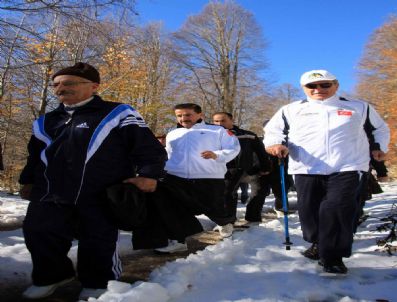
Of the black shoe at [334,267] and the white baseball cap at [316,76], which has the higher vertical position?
the white baseball cap at [316,76]

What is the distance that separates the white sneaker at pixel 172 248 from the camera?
Answer: 448cm

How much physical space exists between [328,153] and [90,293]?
236 cm

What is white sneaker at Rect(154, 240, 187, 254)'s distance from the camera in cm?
448

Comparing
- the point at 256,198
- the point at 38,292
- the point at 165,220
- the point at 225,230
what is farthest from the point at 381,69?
the point at 38,292

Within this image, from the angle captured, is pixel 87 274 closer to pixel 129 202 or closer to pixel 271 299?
pixel 129 202

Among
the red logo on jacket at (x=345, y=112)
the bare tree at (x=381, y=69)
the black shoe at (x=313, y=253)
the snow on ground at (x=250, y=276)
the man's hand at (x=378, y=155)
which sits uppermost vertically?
the bare tree at (x=381, y=69)

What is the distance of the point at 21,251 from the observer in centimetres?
434

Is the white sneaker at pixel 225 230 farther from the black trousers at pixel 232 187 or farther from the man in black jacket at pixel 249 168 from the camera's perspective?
the man in black jacket at pixel 249 168

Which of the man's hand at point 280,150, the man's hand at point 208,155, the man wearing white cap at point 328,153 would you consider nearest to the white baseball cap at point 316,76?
the man wearing white cap at point 328,153

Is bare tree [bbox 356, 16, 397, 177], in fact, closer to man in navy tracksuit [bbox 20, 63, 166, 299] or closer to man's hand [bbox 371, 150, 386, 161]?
man's hand [bbox 371, 150, 386, 161]

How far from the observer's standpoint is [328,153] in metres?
3.75

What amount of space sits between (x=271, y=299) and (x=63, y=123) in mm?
2078

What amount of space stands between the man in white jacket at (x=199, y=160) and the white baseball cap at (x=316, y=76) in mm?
1575

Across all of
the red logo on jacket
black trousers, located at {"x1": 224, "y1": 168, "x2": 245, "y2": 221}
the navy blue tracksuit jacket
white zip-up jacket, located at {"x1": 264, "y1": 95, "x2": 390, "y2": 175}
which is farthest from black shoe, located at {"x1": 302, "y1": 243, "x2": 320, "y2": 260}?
black trousers, located at {"x1": 224, "y1": 168, "x2": 245, "y2": 221}
